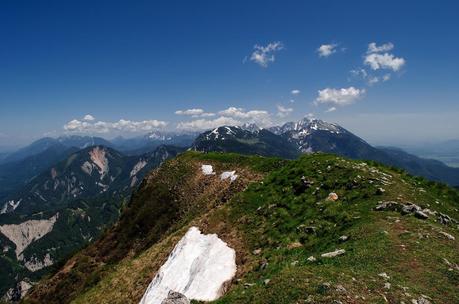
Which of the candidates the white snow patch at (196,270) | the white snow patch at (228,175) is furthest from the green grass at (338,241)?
the white snow patch at (228,175)

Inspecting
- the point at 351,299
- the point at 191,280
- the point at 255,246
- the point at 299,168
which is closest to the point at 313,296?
the point at 351,299

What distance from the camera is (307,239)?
26.9 meters

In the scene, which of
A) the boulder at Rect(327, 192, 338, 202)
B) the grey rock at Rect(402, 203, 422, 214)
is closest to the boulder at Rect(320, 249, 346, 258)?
the grey rock at Rect(402, 203, 422, 214)

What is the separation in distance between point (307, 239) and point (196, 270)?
40.2 feet

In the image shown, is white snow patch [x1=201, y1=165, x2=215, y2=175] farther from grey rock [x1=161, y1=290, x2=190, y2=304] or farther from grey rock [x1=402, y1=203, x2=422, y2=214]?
grey rock [x1=161, y1=290, x2=190, y2=304]

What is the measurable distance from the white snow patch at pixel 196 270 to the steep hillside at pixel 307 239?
37 cm

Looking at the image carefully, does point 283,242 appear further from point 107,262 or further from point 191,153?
point 191,153

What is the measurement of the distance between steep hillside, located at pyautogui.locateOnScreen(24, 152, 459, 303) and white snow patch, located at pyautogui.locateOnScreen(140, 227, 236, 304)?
14.5 inches

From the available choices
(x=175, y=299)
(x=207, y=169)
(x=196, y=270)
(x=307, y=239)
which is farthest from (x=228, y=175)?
(x=175, y=299)

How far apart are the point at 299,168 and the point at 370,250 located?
21.0 metres

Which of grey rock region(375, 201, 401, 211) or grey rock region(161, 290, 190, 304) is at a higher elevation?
grey rock region(375, 201, 401, 211)

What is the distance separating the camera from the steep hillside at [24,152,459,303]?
1747cm

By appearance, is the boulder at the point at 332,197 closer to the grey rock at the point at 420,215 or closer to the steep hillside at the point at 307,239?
the steep hillside at the point at 307,239

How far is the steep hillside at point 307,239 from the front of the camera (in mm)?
17469
